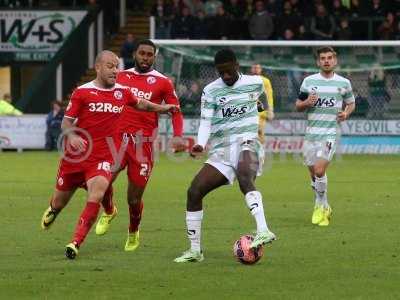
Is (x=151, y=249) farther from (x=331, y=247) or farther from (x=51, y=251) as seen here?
(x=331, y=247)

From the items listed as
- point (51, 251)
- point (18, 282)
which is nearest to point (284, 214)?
point (51, 251)

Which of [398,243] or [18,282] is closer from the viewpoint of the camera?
[18,282]

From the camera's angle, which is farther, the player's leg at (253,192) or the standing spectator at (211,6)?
the standing spectator at (211,6)

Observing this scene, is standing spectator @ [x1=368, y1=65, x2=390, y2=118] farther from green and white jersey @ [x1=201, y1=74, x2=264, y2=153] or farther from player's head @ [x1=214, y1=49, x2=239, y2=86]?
player's head @ [x1=214, y1=49, x2=239, y2=86]

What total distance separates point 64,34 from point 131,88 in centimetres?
2605

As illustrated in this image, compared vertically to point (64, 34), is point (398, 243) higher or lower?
higher

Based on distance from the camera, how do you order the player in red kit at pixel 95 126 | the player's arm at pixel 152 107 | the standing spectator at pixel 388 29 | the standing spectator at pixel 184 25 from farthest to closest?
the standing spectator at pixel 184 25, the standing spectator at pixel 388 29, the player's arm at pixel 152 107, the player in red kit at pixel 95 126

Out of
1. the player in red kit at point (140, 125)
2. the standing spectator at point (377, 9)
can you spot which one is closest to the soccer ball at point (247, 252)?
the player in red kit at point (140, 125)

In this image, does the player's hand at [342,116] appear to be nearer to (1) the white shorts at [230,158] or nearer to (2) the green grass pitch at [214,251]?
(2) the green grass pitch at [214,251]

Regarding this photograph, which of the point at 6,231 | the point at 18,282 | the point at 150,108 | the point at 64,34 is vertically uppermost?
the point at 150,108

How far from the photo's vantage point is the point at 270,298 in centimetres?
1027

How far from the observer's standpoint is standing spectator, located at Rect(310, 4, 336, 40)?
35.1 meters

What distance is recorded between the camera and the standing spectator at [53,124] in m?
34.0

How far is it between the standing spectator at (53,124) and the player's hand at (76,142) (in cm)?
2115
